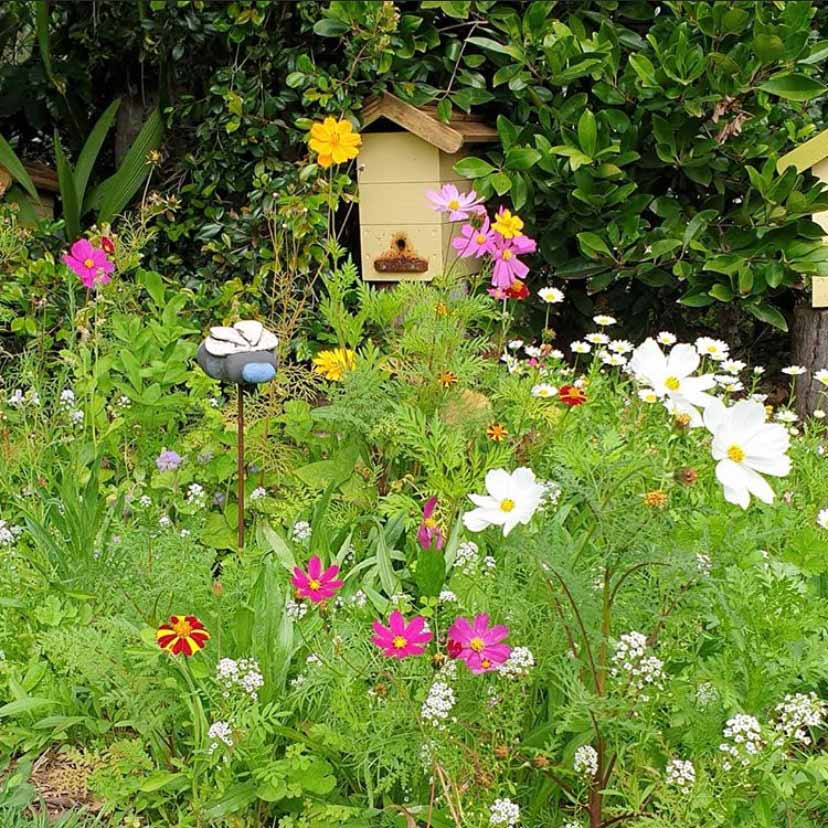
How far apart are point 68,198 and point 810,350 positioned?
8.70 feet

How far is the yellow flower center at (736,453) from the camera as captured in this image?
146 cm

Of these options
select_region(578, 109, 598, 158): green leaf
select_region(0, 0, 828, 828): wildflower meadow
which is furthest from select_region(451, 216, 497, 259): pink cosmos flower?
select_region(578, 109, 598, 158): green leaf

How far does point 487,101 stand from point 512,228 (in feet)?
4.44

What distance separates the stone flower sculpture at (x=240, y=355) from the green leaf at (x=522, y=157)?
1667mm

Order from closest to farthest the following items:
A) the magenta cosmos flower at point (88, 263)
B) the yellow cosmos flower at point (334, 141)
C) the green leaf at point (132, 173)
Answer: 1. the magenta cosmos flower at point (88, 263)
2. the yellow cosmos flower at point (334, 141)
3. the green leaf at point (132, 173)

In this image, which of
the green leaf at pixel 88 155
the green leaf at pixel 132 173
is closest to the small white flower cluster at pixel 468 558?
the green leaf at pixel 132 173

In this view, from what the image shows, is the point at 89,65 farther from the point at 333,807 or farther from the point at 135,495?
the point at 333,807

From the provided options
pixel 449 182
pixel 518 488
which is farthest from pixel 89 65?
pixel 518 488

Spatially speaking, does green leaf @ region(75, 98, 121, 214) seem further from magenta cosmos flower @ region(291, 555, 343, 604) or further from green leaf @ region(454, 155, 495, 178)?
magenta cosmos flower @ region(291, 555, 343, 604)

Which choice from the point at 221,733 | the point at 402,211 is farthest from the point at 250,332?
the point at 402,211

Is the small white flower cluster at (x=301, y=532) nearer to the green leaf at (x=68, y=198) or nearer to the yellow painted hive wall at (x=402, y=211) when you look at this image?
the yellow painted hive wall at (x=402, y=211)

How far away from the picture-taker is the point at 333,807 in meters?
1.68

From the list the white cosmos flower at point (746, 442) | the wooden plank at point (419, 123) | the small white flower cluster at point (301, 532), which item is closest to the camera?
the white cosmos flower at point (746, 442)

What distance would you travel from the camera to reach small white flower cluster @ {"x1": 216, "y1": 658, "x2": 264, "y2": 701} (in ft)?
5.57
